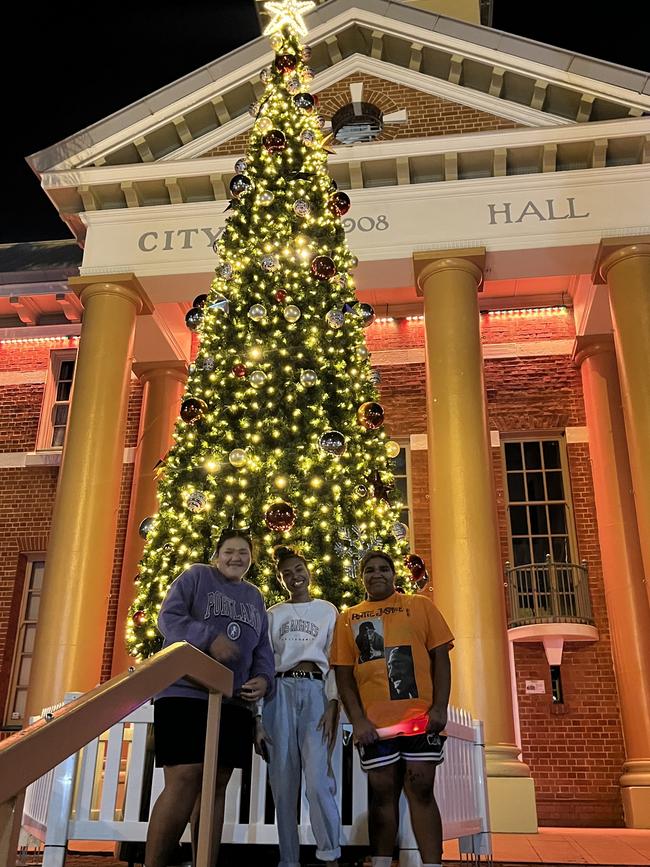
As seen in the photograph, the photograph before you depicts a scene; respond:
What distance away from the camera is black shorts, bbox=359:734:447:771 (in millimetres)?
4129

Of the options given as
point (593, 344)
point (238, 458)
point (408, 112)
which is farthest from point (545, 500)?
point (238, 458)

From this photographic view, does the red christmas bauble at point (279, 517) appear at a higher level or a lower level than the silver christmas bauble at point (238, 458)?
lower

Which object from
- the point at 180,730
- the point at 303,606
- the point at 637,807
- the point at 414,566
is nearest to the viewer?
the point at 180,730

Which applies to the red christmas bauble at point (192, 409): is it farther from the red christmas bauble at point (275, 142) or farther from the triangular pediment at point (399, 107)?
the triangular pediment at point (399, 107)

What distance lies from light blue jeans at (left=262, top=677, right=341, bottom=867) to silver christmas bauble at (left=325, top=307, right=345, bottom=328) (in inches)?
137

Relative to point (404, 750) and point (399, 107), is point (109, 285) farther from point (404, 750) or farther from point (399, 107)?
point (404, 750)

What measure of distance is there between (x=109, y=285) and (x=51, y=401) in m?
4.17

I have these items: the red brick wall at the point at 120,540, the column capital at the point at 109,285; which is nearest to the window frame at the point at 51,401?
the red brick wall at the point at 120,540

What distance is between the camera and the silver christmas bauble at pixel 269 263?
24.0ft

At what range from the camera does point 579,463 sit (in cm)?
1252

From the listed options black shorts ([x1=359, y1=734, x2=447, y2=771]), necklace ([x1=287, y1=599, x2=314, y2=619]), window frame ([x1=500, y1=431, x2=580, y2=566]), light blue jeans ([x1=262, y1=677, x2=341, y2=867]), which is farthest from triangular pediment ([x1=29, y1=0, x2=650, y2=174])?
black shorts ([x1=359, y1=734, x2=447, y2=771])

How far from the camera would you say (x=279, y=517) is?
5.98 metres

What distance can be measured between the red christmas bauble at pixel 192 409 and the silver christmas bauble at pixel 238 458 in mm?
575

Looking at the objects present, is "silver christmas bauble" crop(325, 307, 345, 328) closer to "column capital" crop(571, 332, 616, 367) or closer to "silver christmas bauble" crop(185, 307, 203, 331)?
"silver christmas bauble" crop(185, 307, 203, 331)
